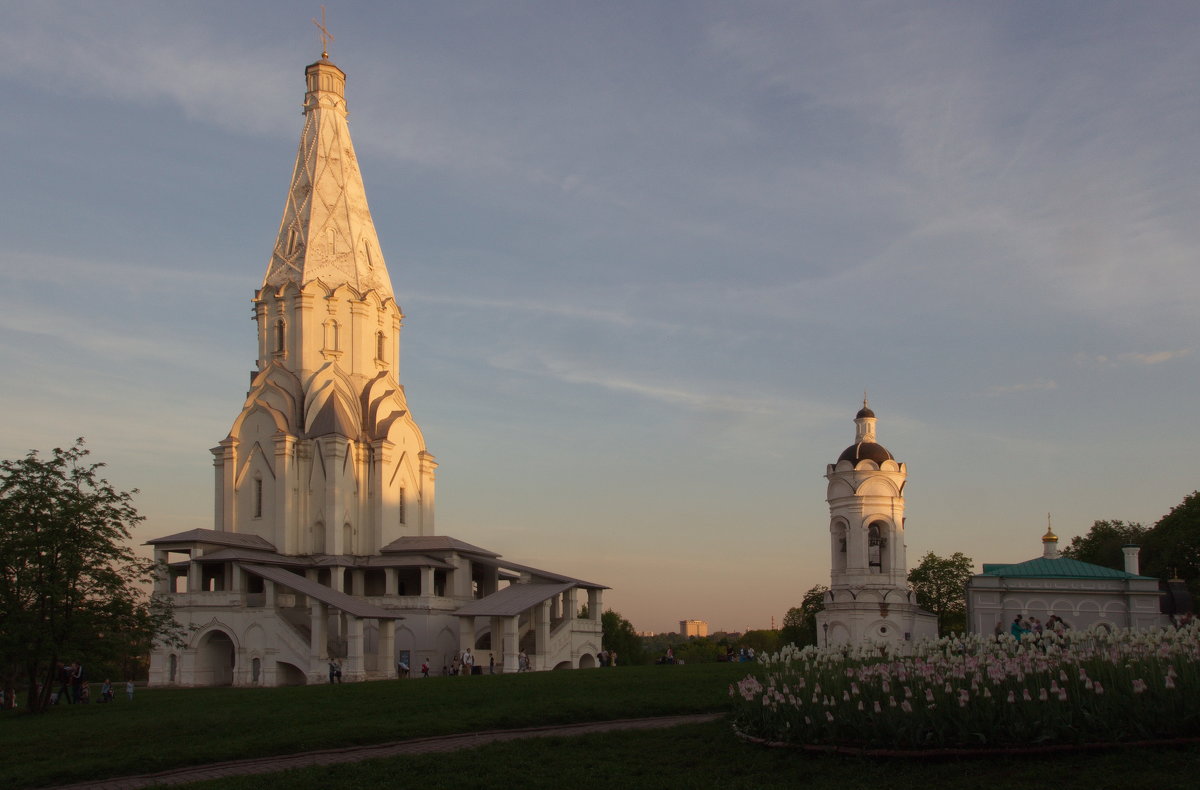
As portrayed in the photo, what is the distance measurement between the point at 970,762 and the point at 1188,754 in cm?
198

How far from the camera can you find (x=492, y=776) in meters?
13.4

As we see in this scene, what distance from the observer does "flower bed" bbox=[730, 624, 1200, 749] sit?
1155cm

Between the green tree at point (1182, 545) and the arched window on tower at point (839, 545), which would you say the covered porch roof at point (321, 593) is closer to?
the arched window on tower at point (839, 545)

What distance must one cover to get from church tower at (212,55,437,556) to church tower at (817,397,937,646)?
56.7 ft

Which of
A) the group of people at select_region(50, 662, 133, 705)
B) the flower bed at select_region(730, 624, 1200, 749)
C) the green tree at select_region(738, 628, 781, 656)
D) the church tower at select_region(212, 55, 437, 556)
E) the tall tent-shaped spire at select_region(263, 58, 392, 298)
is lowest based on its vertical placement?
the green tree at select_region(738, 628, 781, 656)

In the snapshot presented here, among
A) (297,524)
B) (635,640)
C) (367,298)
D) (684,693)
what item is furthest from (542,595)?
(635,640)

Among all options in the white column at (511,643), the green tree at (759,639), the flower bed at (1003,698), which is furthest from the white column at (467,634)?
the green tree at (759,639)

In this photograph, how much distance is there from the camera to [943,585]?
70.5 m

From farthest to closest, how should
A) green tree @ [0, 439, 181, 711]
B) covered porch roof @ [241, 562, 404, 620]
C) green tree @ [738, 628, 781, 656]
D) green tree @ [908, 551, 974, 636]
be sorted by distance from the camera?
green tree @ [738, 628, 781, 656] < green tree @ [908, 551, 974, 636] < covered porch roof @ [241, 562, 404, 620] < green tree @ [0, 439, 181, 711]

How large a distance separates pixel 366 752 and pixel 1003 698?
8.51 metres

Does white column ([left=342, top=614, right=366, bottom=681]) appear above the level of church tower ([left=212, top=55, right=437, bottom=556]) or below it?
below

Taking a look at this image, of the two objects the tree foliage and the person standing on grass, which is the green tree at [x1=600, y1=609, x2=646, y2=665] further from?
the person standing on grass

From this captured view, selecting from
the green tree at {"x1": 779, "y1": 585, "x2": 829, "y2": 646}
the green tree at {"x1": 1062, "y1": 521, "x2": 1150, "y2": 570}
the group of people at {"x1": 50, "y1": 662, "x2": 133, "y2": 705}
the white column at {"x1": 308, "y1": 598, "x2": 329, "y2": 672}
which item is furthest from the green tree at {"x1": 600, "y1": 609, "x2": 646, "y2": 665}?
the group of people at {"x1": 50, "y1": 662, "x2": 133, "y2": 705}

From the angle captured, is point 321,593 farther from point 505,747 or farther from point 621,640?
point 621,640
